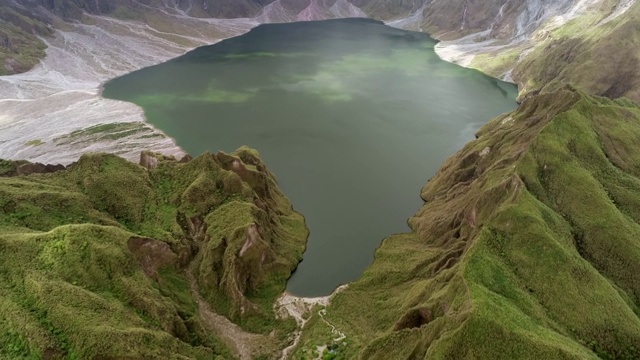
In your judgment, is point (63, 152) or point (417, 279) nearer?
point (417, 279)

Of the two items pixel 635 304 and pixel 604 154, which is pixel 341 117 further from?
pixel 635 304

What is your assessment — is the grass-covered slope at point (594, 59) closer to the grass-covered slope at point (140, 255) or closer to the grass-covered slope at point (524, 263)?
the grass-covered slope at point (524, 263)

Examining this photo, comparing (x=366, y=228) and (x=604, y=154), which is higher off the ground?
(x=604, y=154)

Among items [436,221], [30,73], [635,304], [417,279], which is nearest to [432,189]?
[436,221]

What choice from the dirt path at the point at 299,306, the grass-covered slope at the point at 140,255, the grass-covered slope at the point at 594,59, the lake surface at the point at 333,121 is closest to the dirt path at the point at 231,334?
the grass-covered slope at the point at 140,255

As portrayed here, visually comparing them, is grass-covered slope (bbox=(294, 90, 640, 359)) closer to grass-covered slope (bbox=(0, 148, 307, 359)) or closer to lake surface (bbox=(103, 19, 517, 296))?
lake surface (bbox=(103, 19, 517, 296))

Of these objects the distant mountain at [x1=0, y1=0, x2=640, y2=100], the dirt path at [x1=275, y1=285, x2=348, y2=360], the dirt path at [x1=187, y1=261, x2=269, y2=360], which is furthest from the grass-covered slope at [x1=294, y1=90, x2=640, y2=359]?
the distant mountain at [x1=0, y1=0, x2=640, y2=100]

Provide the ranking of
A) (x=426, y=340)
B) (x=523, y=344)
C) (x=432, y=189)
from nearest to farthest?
(x=523, y=344)
(x=426, y=340)
(x=432, y=189)
